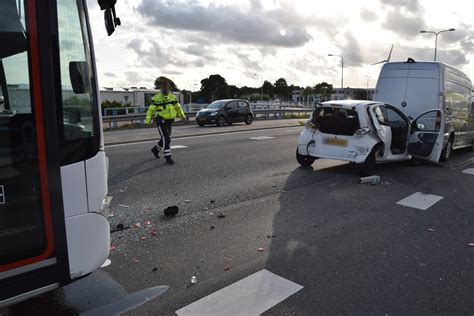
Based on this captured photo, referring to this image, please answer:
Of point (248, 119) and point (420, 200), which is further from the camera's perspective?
point (248, 119)

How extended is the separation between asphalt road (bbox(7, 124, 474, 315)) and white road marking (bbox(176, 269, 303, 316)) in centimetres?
5

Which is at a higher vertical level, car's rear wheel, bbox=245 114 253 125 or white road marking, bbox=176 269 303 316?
car's rear wheel, bbox=245 114 253 125

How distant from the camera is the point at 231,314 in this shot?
3.01 meters

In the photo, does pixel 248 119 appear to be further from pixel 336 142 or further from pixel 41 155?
pixel 41 155

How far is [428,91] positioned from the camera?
968 cm

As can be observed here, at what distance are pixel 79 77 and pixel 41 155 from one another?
0.62 metres

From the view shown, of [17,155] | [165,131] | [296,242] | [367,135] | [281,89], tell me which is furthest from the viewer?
[281,89]

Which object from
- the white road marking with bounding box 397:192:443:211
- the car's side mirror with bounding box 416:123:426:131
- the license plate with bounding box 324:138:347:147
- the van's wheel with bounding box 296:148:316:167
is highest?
the car's side mirror with bounding box 416:123:426:131

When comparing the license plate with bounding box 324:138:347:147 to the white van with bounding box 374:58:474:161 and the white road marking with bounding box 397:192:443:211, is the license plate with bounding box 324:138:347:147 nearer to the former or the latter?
the white road marking with bounding box 397:192:443:211

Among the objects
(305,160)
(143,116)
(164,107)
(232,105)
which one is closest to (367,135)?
(305,160)

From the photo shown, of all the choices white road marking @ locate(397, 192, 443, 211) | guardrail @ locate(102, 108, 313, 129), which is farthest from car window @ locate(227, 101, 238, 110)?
white road marking @ locate(397, 192, 443, 211)

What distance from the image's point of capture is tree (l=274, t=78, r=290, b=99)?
435ft

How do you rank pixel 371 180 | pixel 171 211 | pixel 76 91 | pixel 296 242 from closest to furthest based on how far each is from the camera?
1. pixel 76 91
2. pixel 296 242
3. pixel 171 211
4. pixel 371 180

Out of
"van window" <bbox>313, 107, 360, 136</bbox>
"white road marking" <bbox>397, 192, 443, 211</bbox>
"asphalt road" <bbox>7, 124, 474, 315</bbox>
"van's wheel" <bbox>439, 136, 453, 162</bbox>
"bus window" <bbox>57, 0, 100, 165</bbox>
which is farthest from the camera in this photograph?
"van's wheel" <bbox>439, 136, 453, 162</bbox>
